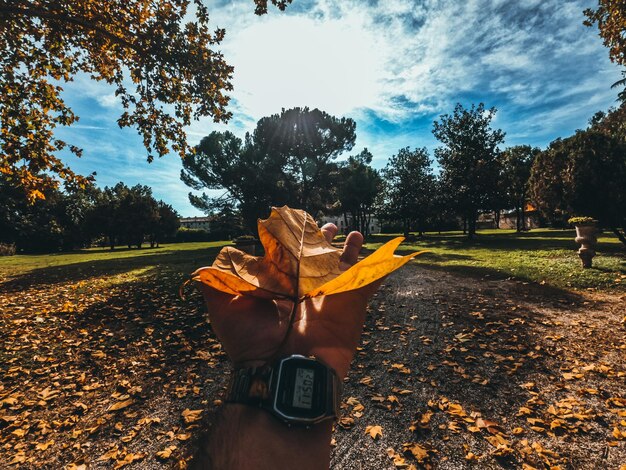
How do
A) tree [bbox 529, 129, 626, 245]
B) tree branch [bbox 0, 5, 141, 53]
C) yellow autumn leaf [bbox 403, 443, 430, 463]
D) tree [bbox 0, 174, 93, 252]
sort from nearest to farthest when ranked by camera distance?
yellow autumn leaf [bbox 403, 443, 430, 463]
tree branch [bbox 0, 5, 141, 53]
tree [bbox 529, 129, 626, 245]
tree [bbox 0, 174, 93, 252]

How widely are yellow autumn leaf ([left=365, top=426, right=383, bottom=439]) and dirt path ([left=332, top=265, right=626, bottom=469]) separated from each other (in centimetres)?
4

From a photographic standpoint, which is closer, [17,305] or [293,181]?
[17,305]

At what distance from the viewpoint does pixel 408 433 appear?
3.03 m

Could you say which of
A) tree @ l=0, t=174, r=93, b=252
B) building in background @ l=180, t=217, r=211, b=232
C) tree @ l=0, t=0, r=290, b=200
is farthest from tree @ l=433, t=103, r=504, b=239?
building in background @ l=180, t=217, r=211, b=232

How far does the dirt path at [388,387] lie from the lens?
2822mm

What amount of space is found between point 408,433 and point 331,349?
2502 millimetres

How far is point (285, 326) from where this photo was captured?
131 cm

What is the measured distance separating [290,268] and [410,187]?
3607 cm

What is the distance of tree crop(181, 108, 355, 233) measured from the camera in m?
27.4

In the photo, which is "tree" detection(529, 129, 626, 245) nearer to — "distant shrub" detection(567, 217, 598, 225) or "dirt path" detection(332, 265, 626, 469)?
"distant shrub" detection(567, 217, 598, 225)

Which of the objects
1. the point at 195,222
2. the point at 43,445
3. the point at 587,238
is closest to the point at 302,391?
the point at 43,445

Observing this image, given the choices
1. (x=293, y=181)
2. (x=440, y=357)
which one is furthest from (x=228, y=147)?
(x=440, y=357)

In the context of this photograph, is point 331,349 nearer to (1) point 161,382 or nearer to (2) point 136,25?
(1) point 161,382

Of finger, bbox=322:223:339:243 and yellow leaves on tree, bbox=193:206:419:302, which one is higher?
finger, bbox=322:223:339:243
